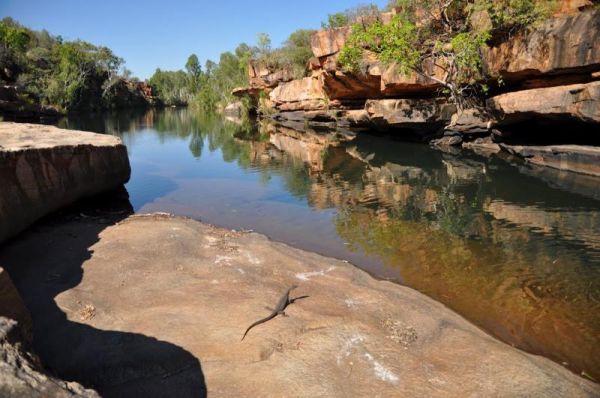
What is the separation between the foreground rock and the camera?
741cm

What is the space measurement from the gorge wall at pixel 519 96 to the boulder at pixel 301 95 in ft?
17.2

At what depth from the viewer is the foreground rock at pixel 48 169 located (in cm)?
741

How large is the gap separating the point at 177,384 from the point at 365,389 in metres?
1.83

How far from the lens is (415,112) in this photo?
23.7 metres

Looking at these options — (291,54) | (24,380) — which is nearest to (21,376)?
(24,380)

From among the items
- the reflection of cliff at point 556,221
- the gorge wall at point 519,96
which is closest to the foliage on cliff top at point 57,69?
the gorge wall at point 519,96

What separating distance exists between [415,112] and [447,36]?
4.31 m

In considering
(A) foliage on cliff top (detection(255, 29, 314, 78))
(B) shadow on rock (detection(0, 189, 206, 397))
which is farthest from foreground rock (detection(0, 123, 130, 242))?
(A) foliage on cliff top (detection(255, 29, 314, 78))

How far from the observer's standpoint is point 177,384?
4.05 meters

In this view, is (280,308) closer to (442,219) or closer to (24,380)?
(24,380)

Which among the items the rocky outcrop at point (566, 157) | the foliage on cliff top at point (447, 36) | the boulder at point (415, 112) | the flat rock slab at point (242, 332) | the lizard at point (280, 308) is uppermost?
the foliage on cliff top at point (447, 36)

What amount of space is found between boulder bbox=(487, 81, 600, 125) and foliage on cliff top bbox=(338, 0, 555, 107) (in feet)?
7.50

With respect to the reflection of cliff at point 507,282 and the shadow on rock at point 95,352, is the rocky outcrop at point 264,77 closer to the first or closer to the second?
the reflection of cliff at point 507,282

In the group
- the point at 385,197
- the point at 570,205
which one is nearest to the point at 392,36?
the point at 385,197
